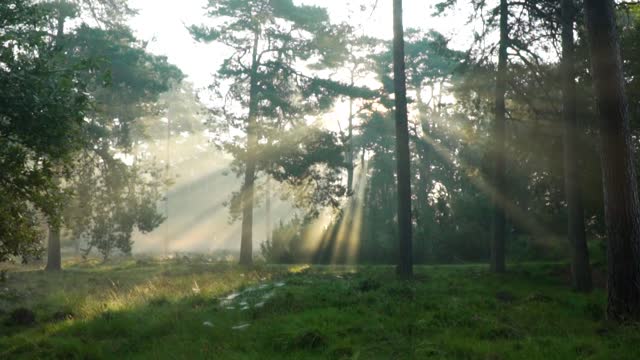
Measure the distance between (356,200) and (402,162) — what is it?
20.5 meters

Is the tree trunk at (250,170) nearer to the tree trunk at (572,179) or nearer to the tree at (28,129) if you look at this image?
the tree at (28,129)

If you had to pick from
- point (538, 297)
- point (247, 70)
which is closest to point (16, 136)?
point (538, 297)

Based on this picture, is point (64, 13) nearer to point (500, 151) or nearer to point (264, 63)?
point (264, 63)

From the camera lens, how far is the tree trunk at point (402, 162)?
1809 cm

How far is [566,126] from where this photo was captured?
50.4 ft

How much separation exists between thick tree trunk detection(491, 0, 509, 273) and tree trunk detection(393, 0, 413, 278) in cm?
351

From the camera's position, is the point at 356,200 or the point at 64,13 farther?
the point at 356,200

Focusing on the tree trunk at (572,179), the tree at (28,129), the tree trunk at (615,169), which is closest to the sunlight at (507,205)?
the tree trunk at (572,179)

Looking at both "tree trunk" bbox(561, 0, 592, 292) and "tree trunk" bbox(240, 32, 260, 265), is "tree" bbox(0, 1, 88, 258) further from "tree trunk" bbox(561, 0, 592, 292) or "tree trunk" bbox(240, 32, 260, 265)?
"tree trunk" bbox(240, 32, 260, 265)

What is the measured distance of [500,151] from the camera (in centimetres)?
1942

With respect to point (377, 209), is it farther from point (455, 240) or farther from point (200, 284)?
point (200, 284)

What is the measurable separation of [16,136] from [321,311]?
867 centimetres

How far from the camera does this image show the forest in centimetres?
916

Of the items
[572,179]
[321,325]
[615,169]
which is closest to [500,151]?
Result: [572,179]
